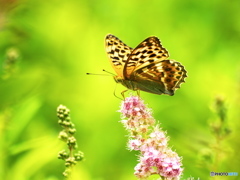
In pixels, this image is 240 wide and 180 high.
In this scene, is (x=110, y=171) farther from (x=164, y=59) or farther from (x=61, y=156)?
(x=61, y=156)

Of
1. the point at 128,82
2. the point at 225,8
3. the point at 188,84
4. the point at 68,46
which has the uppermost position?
the point at 225,8

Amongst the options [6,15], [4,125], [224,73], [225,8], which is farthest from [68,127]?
[225,8]

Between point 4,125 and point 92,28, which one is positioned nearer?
point 4,125

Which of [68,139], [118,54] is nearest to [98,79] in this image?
[118,54]

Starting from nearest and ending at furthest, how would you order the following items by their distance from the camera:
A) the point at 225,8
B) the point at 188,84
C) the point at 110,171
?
1. the point at 110,171
2. the point at 188,84
3. the point at 225,8

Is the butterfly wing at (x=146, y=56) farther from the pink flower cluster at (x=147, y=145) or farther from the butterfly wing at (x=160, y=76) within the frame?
the pink flower cluster at (x=147, y=145)

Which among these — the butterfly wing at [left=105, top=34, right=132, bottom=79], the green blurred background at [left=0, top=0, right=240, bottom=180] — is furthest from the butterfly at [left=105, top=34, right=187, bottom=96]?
the green blurred background at [left=0, top=0, right=240, bottom=180]
